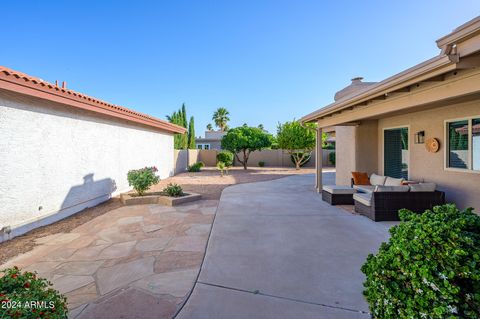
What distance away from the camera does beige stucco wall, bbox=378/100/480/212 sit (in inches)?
237

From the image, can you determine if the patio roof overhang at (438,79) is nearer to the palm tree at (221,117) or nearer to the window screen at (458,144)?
the window screen at (458,144)

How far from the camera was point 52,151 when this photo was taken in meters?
6.46

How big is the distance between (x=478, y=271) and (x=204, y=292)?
2664 millimetres

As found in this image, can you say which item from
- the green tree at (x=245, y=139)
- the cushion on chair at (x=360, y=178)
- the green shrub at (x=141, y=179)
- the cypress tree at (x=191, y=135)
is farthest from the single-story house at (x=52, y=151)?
the cypress tree at (x=191, y=135)

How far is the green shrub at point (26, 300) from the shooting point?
1.56 meters

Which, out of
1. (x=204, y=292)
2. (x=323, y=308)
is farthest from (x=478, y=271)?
(x=204, y=292)

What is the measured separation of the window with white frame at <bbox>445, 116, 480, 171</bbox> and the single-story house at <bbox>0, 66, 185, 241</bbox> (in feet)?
33.1

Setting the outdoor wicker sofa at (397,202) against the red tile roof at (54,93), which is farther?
the outdoor wicker sofa at (397,202)

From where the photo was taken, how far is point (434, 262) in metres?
1.62

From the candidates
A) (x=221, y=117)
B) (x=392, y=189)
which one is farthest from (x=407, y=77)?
(x=221, y=117)

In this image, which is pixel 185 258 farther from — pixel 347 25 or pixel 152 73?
pixel 152 73

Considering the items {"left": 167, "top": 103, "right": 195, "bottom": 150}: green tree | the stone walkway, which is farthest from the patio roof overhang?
{"left": 167, "top": 103, "right": 195, "bottom": 150}: green tree

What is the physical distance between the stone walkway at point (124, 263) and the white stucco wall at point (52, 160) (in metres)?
1.17

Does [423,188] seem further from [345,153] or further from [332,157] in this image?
[332,157]
